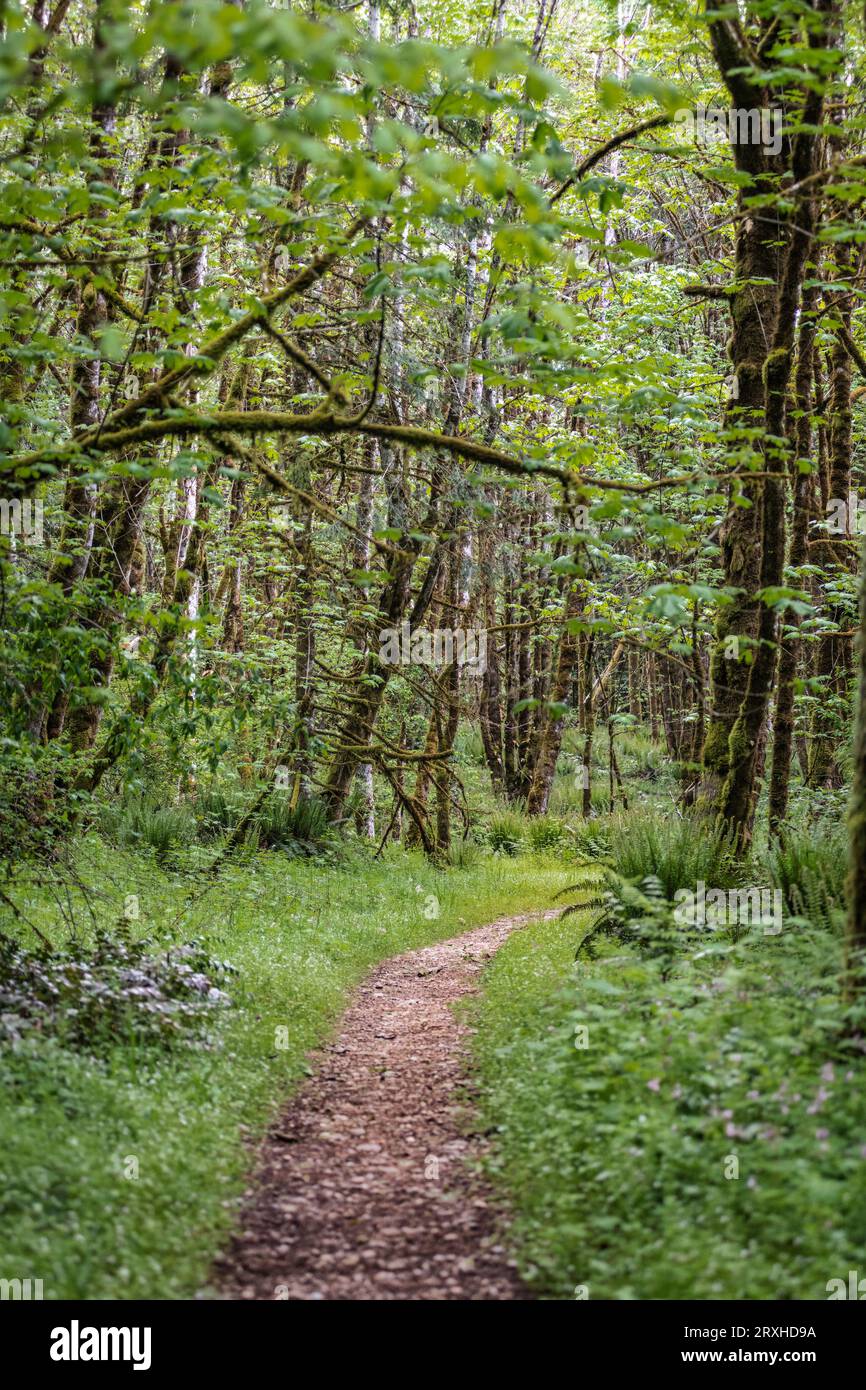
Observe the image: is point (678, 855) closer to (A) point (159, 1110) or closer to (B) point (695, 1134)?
(B) point (695, 1134)

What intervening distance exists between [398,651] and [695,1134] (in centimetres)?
969

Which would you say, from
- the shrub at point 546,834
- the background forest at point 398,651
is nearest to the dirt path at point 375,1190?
the background forest at point 398,651

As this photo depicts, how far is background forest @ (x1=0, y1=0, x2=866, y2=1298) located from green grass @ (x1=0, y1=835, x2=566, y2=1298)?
1.0 inches

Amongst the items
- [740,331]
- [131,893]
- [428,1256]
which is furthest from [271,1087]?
[740,331]

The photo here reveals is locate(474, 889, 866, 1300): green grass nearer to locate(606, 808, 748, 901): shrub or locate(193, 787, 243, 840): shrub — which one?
locate(606, 808, 748, 901): shrub

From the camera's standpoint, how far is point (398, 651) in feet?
44.3

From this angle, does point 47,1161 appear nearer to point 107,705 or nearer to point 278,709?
point 107,705

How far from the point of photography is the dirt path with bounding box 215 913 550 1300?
4.07m

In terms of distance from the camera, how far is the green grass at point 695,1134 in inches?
137

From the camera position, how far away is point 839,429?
12109 mm

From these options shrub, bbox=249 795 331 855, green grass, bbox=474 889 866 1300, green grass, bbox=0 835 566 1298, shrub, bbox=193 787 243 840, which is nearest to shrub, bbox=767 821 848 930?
green grass, bbox=474 889 866 1300

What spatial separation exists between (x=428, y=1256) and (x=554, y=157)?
4956 mm

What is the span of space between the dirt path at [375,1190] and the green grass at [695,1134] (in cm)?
23

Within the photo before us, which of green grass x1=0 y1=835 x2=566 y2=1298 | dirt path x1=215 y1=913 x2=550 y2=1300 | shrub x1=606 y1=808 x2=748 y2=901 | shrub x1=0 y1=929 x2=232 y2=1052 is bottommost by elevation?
dirt path x1=215 y1=913 x2=550 y2=1300
